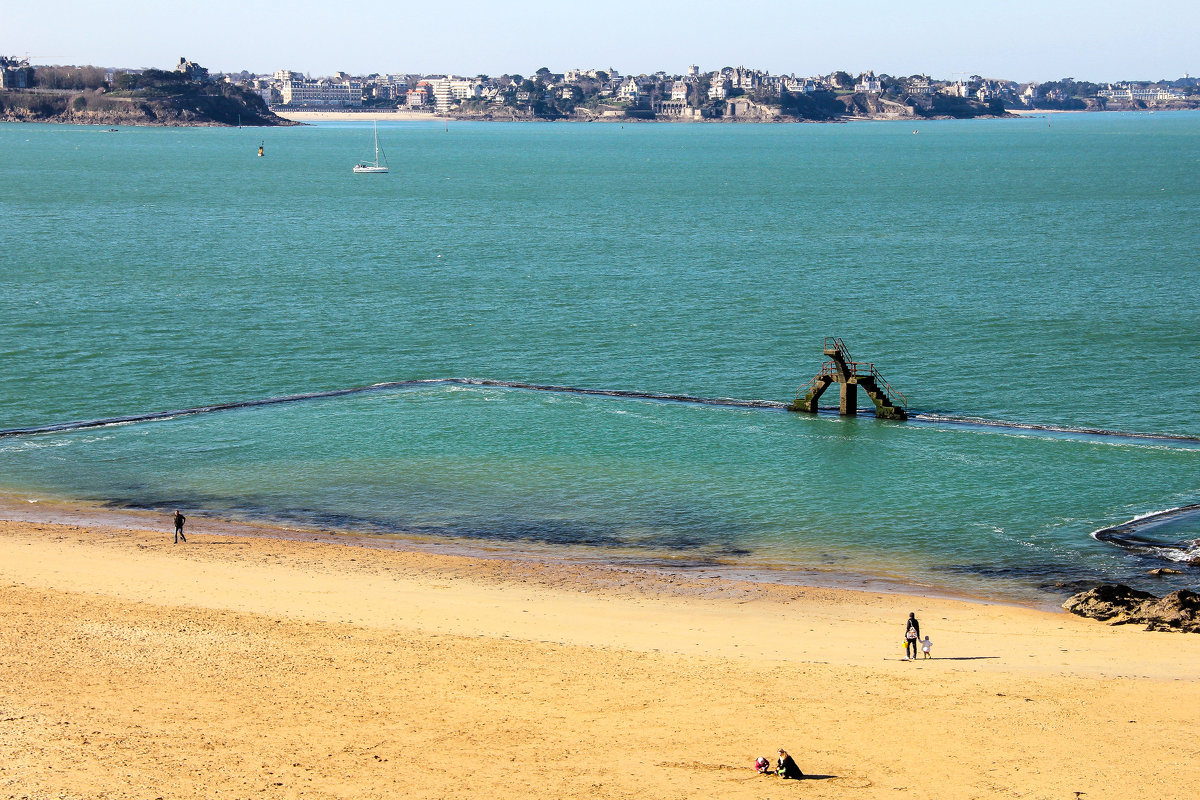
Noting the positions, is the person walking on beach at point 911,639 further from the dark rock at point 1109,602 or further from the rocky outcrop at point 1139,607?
the rocky outcrop at point 1139,607

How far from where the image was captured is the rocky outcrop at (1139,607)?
1271 inches

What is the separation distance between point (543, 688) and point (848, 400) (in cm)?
3060

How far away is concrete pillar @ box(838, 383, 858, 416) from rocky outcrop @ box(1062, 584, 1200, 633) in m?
21.0

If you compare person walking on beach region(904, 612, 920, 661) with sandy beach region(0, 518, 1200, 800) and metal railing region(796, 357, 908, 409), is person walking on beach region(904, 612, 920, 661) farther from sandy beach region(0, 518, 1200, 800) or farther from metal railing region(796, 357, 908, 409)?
metal railing region(796, 357, 908, 409)

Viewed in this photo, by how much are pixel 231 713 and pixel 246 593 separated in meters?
8.67

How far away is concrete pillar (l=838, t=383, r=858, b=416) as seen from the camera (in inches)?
2158

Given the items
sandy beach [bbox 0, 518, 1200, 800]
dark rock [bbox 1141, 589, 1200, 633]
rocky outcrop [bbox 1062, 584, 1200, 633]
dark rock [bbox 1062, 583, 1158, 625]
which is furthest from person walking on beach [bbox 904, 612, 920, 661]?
dark rock [bbox 1141, 589, 1200, 633]

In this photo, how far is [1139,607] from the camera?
109ft

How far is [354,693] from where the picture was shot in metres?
27.7

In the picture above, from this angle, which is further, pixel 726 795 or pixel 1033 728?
pixel 1033 728

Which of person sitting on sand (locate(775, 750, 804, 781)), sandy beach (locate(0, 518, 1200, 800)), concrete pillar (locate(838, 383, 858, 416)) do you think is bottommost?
sandy beach (locate(0, 518, 1200, 800))

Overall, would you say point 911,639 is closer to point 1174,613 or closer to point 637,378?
point 1174,613

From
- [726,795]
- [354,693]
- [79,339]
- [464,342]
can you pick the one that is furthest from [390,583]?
[79,339]

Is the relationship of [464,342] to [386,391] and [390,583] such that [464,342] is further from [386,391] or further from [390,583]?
[390,583]
